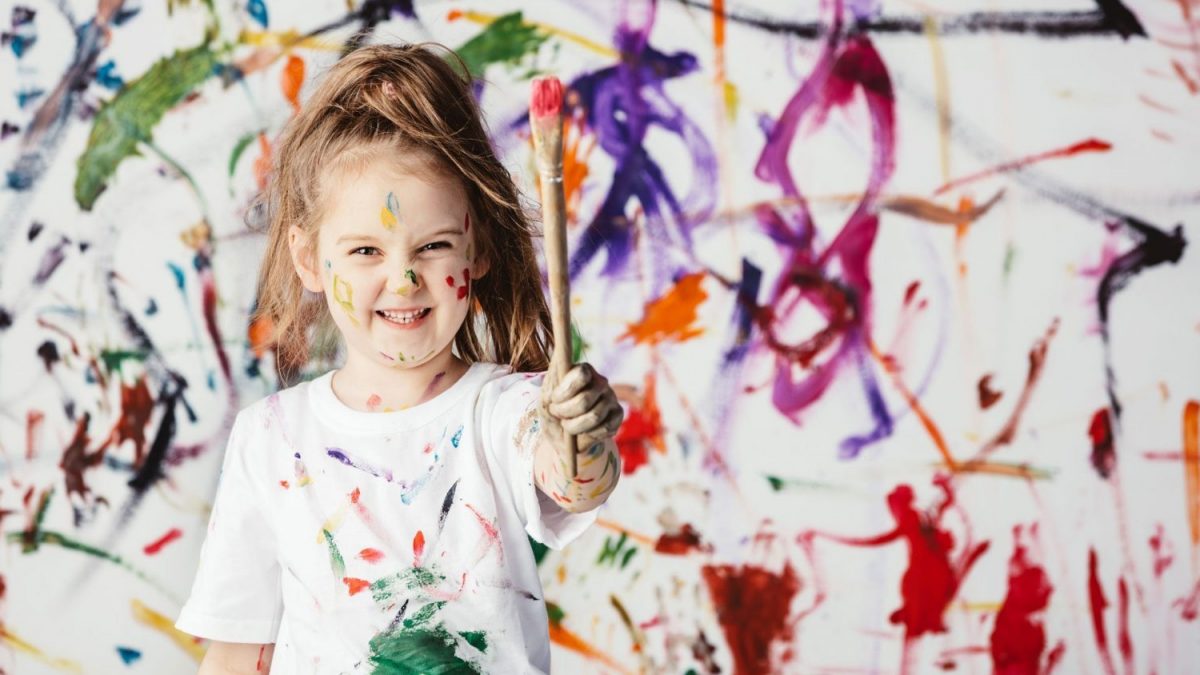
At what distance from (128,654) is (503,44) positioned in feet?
3.73

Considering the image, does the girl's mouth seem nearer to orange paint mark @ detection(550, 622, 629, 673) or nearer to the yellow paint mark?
orange paint mark @ detection(550, 622, 629, 673)

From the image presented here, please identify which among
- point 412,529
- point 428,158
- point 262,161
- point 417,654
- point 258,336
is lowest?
point 417,654

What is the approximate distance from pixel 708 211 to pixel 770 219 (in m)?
0.10

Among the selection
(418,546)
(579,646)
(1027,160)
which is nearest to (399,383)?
(418,546)

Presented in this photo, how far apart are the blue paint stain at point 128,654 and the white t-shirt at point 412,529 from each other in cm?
91

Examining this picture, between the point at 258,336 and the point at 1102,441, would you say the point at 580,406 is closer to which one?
the point at 258,336

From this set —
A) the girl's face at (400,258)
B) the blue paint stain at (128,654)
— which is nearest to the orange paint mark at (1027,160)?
the girl's face at (400,258)

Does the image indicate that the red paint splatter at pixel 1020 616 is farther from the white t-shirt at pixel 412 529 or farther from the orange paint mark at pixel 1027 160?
the white t-shirt at pixel 412 529

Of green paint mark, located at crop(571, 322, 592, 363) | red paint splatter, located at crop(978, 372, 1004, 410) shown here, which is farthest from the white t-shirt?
red paint splatter, located at crop(978, 372, 1004, 410)

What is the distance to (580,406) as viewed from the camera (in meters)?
1.01

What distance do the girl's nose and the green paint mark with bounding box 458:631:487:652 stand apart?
12.4 inches

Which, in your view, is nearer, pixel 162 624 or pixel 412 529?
pixel 412 529

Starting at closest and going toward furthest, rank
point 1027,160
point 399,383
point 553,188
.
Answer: point 553,188
point 399,383
point 1027,160

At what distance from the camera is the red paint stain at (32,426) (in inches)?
86.4
